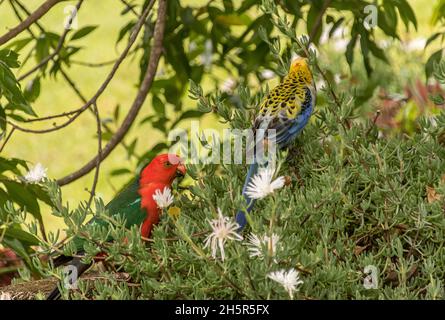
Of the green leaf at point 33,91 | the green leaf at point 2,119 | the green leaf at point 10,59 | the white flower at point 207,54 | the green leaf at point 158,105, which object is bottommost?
the green leaf at point 2,119

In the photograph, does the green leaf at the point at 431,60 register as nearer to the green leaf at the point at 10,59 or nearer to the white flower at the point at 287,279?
the green leaf at the point at 10,59

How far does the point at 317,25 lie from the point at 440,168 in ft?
5.52

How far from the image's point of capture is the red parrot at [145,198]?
115 inches

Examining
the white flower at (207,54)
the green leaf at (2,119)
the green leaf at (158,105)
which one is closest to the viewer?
the green leaf at (2,119)

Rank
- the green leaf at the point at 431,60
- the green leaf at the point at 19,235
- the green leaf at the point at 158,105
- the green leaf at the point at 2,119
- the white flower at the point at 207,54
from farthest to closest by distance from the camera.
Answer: the white flower at the point at 207,54 → the green leaf at the point at 158,105 → the green leaf at the point at 431,60 → the green leaf at the point at 2,119 → the green leaf at the point at 19,235

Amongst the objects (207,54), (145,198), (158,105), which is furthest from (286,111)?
(207,54)

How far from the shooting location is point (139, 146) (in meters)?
8.92

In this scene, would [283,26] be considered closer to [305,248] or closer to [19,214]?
[305,248]

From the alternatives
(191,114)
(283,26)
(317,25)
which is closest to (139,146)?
(191,114)

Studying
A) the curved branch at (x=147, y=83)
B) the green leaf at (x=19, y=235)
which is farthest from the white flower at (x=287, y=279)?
the curved branch at (x=147, y=83)

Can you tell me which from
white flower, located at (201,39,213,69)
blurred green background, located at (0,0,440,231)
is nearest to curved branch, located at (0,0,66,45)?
white flower, located at (201,39,213,69)

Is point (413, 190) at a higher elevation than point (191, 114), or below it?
below

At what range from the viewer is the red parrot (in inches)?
115

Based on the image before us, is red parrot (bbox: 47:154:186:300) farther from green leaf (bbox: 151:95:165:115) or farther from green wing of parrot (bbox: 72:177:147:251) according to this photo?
green leaf (bbox: 151:95:165:115)
